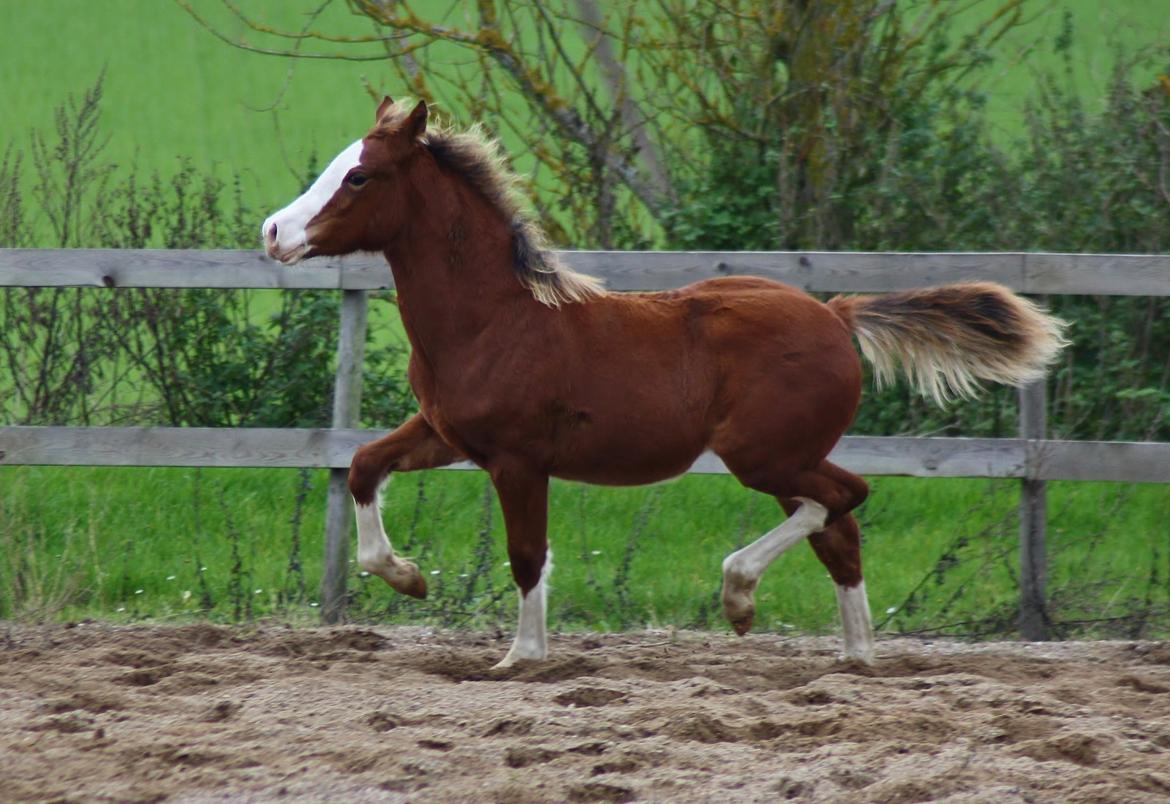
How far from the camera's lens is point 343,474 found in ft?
18.8

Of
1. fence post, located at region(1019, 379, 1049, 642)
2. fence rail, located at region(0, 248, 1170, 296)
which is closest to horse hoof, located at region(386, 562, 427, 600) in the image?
fence rail, located at region(0, 248, 1170, 296)

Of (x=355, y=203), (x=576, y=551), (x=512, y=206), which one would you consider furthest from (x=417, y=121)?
(x=576, y=551)

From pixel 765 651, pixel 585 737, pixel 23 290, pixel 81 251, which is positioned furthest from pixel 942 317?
pixel 23 290

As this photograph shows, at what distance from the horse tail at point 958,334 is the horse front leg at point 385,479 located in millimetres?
1594

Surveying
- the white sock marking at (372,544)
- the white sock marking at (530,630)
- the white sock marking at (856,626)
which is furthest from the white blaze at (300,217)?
the white sock marking at (856,626)

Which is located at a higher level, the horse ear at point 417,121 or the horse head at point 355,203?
the horse ear at point 417,121

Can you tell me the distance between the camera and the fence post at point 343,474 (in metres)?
5.69

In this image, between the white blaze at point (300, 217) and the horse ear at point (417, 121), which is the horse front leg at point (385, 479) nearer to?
the white blaze at point (300, 217)

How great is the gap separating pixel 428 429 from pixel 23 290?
3124mm

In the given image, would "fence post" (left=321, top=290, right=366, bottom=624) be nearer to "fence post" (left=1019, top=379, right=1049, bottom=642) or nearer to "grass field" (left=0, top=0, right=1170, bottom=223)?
"fence post" (left=1019, top=379, right=1049, bottom=642)

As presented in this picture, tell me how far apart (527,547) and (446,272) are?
3.28 ft

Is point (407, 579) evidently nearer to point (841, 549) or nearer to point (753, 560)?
point (753, 560)

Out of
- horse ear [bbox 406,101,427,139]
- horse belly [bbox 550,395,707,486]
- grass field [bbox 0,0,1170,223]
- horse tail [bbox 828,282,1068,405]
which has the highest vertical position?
grass field [bbox 0,0,1170,223]

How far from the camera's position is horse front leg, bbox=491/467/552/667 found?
4762 millimetres
